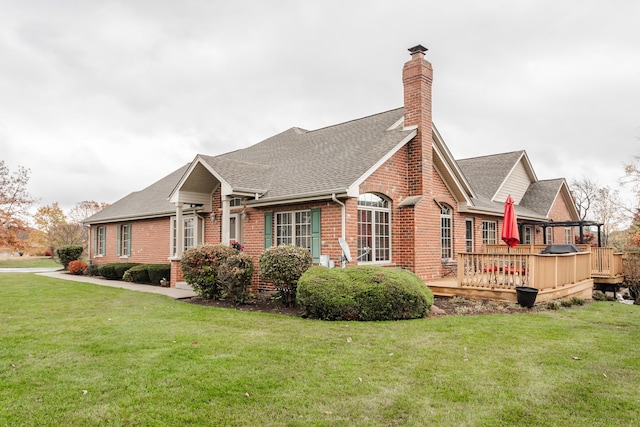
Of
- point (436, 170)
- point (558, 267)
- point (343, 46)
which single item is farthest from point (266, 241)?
point (558, 267)

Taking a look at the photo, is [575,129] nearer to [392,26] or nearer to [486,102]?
[486,102]

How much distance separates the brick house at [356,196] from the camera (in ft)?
39.0

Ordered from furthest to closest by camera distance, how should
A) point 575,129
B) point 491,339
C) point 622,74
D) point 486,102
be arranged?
point 575,129, point 486,102, point 622,74, point 491,339

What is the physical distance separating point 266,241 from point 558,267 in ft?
27.0

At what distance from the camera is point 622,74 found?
18.2 m

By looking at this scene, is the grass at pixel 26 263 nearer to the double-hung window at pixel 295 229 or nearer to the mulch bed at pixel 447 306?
the double-hung window at pixel 295 229

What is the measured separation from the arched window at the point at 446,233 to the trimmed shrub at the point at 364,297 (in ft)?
20.2

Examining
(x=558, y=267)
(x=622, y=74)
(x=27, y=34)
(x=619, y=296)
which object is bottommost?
(x=619, y=296)

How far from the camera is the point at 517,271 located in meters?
11.6

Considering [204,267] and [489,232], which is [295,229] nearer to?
[204,267]

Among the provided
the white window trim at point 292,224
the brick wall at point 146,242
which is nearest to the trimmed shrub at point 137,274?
the brick wall at point 146,242

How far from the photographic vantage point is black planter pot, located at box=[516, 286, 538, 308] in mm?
10141

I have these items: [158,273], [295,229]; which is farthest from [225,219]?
[158,273]

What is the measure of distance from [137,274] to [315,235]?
31.4ft
